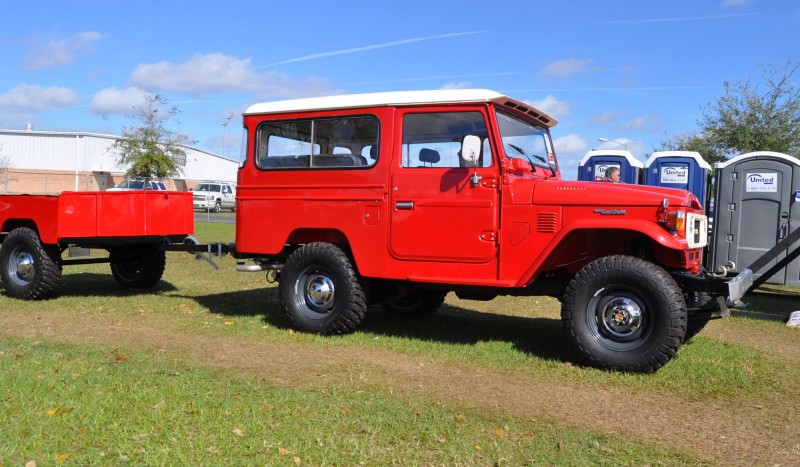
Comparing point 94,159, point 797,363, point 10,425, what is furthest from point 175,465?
point 94,159

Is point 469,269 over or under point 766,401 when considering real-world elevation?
over

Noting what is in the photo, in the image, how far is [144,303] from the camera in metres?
8.73

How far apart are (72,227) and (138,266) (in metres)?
1.54

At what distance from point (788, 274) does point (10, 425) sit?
34.0 feet

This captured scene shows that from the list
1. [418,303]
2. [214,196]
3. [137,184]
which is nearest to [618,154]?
[418,303]

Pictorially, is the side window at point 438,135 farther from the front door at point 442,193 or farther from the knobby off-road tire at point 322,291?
the knobby off-road tire at point 322,291

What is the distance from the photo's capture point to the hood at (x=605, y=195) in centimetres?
554

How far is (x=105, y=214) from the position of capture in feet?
28.2

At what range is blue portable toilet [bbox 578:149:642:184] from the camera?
11891 mm

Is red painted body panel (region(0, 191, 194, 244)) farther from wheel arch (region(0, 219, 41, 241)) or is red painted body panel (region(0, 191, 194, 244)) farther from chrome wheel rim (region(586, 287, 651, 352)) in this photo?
chrome wheel rim (region(586, 287, 651, 352))

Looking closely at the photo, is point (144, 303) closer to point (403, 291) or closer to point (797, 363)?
point (403, 291)

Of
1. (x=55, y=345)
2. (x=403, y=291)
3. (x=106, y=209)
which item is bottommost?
(x=55, y=345)

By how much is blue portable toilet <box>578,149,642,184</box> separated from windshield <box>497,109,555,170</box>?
513 cm

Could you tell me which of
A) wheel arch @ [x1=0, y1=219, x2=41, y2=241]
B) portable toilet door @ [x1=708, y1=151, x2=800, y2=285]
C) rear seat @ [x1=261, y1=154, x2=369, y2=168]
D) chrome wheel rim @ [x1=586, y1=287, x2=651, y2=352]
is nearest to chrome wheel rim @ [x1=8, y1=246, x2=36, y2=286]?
wheel arch @ [x1=0, y1=219, x2=41, y2=241]
